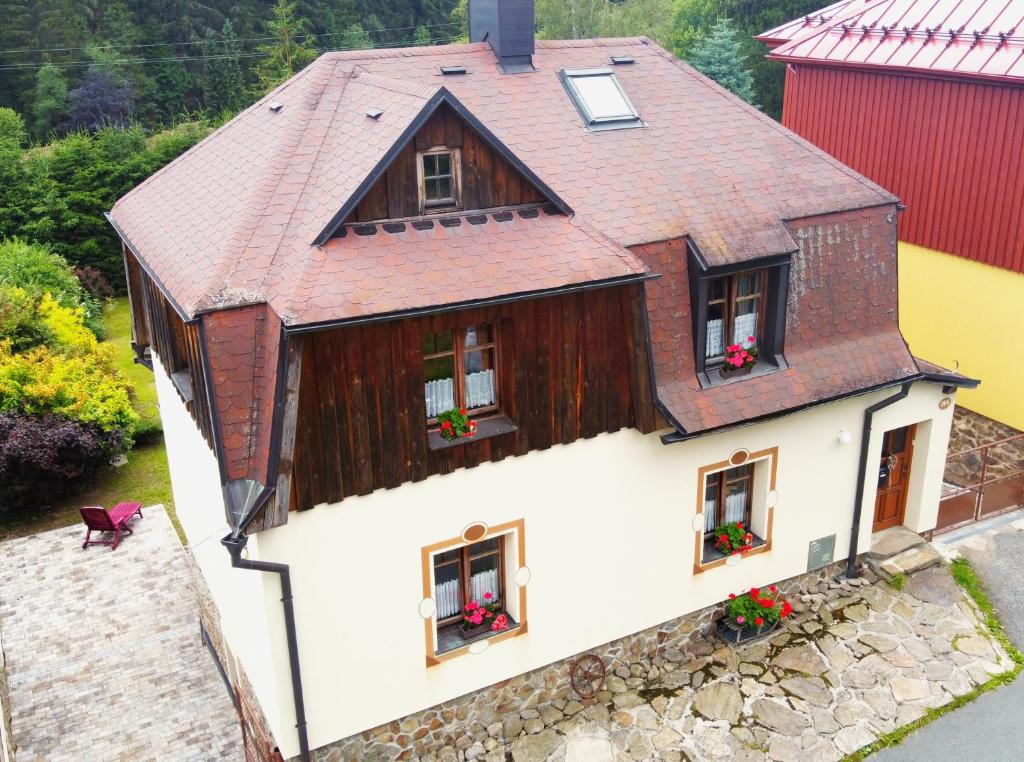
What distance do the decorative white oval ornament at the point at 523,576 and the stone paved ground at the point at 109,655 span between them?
14.9 feet

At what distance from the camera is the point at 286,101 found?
1280 centimetres

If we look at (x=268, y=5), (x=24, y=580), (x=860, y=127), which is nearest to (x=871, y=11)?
(x=860, y=127)

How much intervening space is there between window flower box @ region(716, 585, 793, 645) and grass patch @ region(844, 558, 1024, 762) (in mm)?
2145

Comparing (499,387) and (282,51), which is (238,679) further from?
(282,51)

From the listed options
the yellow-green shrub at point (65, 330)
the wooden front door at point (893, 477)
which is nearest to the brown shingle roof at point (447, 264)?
the wooden front door at point (893, 477)

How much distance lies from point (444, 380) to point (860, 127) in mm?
13311

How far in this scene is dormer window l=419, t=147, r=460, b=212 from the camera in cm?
1025

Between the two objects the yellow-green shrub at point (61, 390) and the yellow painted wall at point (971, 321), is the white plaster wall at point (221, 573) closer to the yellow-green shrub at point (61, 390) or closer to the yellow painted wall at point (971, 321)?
the yellow-green shrub at point (61, 390)

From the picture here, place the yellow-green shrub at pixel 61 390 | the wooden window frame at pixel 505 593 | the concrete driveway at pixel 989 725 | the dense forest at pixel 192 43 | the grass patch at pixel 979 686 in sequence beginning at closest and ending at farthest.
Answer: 1. the wooden window frame at pixel 505 593
2. the concrete driveway at pixel 989 725
3. the grass patch at pixel 979 686
4. the yellow-green shrub at pixel 61 390
5. the dense forest at pixel 192 43

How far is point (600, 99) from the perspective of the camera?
13.6 m

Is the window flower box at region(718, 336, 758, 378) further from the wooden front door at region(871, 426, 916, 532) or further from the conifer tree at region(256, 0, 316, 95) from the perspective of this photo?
the conifer tree at region(256, 0, 316, 95)

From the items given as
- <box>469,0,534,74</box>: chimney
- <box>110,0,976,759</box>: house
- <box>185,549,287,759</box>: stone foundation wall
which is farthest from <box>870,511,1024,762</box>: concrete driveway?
<box>469,0,534,74</box>: chimney

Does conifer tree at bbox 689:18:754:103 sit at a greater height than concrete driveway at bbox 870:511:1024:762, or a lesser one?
greater

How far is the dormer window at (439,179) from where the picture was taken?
404 inches
